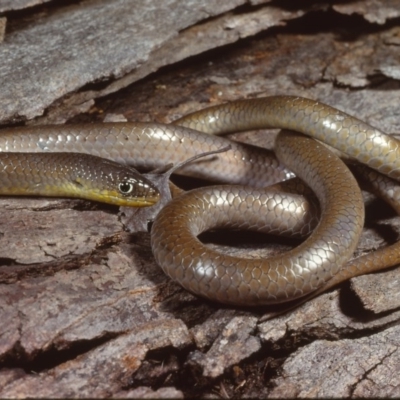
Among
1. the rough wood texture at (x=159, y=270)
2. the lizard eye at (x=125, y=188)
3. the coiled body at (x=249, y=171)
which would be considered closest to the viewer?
the rough wood texture at (x=159, y=270)

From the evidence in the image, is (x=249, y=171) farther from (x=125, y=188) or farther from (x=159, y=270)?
(x=159, y=270)

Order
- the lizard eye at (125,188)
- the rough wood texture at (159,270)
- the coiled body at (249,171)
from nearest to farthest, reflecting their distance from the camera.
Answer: the rough wood texture at (159,270), the coiled body at (249,171), the lizard eye at (125,188)

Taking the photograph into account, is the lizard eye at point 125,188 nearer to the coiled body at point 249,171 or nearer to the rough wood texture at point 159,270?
the rough wood texture at point 159,270

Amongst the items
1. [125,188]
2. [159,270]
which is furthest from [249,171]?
[159,270]

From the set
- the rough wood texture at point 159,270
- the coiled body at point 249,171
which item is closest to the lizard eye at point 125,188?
the rough wood texture at point 159,270

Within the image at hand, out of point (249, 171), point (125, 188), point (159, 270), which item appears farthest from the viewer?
point (249, 171)

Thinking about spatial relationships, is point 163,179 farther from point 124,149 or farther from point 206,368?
point 206,368

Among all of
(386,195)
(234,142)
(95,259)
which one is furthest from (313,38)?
(95,259)

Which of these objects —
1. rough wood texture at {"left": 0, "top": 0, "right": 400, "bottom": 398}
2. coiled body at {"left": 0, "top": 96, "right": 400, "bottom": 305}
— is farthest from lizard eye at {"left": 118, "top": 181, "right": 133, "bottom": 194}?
coiled body at {"left": 0, "top": 96, "right": 400, "bottom": 305}

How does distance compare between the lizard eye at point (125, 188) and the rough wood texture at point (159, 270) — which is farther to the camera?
the lizard eye at point (125, 188)

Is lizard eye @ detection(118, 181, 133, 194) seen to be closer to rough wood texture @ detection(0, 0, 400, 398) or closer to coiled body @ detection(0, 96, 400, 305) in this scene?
rough wood texture @ detection(0, 0, 400, 398)
